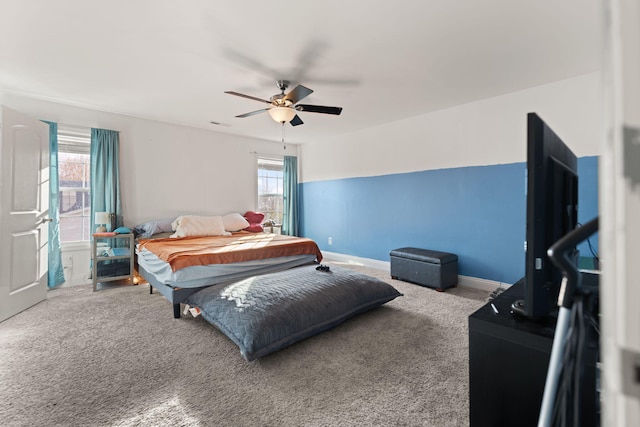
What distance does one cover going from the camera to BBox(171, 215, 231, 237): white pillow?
4.26 m

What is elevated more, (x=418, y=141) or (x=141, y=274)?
(x=418, y=141)

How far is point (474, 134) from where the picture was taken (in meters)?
3.81

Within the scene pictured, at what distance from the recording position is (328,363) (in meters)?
2.02

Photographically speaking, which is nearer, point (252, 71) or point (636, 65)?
point (636, 65)

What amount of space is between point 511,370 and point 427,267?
2.94 m

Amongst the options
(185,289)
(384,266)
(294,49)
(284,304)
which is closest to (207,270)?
(185,289)

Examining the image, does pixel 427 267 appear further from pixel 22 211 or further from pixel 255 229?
pixel 22 211

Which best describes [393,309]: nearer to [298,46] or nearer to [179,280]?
[179,280]

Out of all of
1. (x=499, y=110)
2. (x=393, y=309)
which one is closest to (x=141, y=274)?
(x=393, y=309)

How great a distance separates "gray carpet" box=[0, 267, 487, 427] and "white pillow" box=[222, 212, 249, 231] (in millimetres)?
2245

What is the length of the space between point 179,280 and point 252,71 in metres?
2.19

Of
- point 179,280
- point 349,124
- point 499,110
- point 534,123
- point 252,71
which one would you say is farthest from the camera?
point 349,124

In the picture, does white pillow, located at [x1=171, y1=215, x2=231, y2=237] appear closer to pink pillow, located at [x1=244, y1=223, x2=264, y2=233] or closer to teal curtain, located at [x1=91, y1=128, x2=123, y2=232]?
pink pillow, located at [x1=244, y1=223, x2=264, y2=233]

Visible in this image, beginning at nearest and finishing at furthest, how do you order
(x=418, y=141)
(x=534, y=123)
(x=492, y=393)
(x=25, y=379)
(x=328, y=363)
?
(x=534, y=123) → (x=492, y=393) → (x=25, y=379) → (x=328, y=363) → (x=418, y=141)
